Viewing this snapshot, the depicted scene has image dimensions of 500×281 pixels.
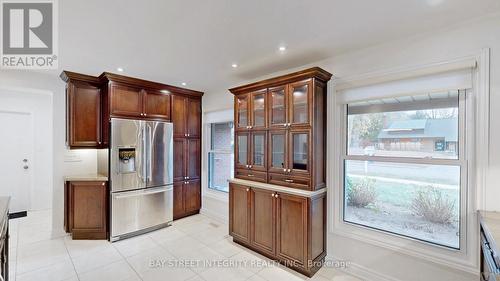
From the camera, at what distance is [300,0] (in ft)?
5.26

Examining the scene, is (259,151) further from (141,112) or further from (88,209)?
(88,209)

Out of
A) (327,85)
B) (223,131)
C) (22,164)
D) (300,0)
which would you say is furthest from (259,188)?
(22,164)

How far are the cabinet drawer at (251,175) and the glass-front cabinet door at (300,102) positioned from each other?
32.1 inches

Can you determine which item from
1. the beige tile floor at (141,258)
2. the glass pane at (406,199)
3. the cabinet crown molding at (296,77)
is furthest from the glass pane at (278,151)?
the beige tile floor at (141,258)

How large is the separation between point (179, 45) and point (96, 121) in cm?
207

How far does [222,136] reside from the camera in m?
4.43

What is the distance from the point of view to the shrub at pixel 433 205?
210 centimetres

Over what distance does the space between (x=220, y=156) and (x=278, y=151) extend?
1863 mm

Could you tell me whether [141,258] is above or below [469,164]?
below

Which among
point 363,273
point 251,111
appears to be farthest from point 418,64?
point 363,273

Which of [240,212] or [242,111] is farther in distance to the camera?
[242,111]

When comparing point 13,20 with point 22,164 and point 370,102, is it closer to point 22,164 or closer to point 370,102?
point 370,102

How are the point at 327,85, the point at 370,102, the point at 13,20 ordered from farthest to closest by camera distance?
the point at 327,85 < the point at 370,102 < the point at 13,20

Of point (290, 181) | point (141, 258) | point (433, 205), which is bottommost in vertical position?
point (141, 258)
